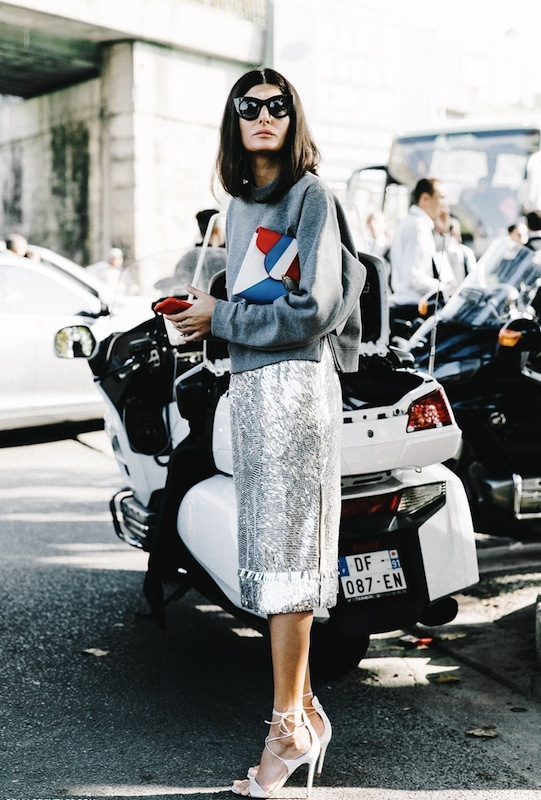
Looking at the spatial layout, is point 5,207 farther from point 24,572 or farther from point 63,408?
point 24,572

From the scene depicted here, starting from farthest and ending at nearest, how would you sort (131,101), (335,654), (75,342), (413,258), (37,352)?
1. (131,101)
2. (37,352)
3. (413,258)
4. (75,342)
5. (335,654)

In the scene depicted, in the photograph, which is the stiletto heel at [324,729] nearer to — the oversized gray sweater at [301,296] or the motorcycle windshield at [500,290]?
the oversized gray sweater at [301,296]

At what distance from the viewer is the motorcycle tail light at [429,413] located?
3.33 m

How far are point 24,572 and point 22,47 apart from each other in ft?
51.2

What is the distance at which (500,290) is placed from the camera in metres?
5.14

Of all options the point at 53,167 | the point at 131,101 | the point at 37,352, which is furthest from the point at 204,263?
the point at 53,167

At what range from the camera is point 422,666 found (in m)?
3.89

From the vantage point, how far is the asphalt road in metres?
2.97

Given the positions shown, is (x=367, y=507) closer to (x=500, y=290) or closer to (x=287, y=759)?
(x=287, y=759)

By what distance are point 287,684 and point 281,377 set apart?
0.85 metres

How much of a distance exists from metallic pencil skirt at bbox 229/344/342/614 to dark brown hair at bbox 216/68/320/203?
502 millimetres

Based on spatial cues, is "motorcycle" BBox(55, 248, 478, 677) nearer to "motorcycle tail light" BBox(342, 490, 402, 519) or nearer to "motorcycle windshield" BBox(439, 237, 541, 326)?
"motorcycle tail light" BBox(342, 490, 402, 519)

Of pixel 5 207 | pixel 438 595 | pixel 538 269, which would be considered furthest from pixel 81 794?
pixel 5 207

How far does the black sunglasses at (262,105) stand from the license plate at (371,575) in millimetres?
1402
